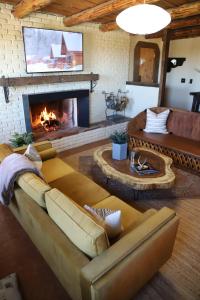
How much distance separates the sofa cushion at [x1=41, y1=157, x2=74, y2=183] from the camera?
98.2 inches

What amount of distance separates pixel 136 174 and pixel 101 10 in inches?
99.3

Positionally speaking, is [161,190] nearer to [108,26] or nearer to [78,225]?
[78,225]

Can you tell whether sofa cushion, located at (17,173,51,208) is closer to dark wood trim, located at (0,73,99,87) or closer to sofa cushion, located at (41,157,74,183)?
sofa cushion, located at (41,157,74,183)

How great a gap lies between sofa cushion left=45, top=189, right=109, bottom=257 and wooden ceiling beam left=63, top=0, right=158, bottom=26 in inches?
103

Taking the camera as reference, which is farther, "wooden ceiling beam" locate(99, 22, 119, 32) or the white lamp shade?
"wooden ceiling beam" locate(99, 22, 119, 32)

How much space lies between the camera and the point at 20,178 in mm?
1868

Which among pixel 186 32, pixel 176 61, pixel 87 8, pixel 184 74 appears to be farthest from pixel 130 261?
pixel 184 74

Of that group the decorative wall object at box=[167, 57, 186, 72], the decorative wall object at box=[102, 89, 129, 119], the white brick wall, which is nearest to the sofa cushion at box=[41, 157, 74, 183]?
the white brick wall

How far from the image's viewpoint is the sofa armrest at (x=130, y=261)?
115cm

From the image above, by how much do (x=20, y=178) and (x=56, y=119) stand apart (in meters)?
2.97

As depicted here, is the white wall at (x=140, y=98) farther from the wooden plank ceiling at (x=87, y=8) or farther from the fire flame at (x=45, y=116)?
the fire flame at (x=45, y=116)

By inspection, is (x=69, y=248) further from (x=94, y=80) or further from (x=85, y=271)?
(x=94, y=80)

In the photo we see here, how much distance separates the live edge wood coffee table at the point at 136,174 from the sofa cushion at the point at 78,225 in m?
1.09

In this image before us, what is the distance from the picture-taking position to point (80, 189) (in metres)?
2.24
